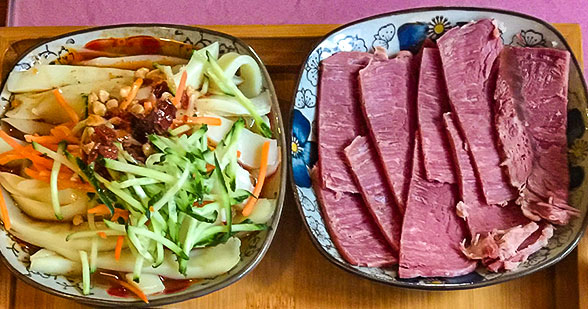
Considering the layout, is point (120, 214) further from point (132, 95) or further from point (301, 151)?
point (301, 151)

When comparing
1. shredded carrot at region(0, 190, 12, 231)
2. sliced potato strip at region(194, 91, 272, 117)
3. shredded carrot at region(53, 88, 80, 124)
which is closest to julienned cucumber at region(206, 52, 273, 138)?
sliced potato strip at region(194, 91, 272, 117)

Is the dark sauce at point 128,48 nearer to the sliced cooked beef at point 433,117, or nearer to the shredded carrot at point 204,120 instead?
the shredded carrot at point 204,120

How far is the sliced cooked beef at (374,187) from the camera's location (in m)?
1.95

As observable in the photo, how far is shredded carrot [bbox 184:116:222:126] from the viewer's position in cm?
185

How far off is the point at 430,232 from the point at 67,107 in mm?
1308

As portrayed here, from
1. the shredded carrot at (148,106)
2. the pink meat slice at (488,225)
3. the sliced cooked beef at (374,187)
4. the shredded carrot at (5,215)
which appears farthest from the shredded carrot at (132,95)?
the pink meat slice at (488,225)

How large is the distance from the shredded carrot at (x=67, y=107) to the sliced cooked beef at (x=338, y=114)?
33.2 inches

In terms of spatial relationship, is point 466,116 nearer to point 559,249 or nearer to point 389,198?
point 389,198

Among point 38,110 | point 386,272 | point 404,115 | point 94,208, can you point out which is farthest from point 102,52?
point 386,272

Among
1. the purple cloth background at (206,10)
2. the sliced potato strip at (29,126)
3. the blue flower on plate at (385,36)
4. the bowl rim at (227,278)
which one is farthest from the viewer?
the purple cloth background at (206,10)

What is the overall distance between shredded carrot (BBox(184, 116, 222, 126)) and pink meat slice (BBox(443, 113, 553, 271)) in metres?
0.79

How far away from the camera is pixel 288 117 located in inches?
81.0

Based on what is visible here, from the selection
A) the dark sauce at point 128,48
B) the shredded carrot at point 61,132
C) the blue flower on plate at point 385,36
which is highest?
the blue flower on plate at point 385,36

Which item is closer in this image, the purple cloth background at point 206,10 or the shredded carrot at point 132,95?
the shredded carrot at point 132,95
